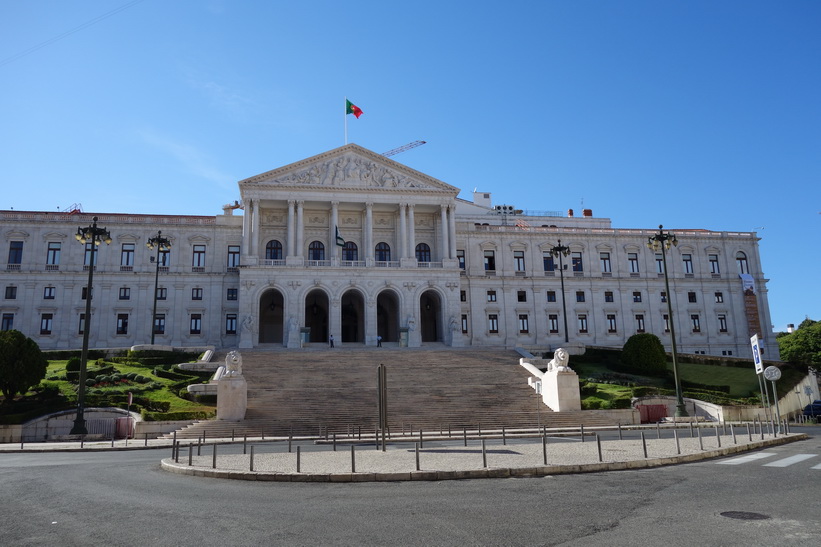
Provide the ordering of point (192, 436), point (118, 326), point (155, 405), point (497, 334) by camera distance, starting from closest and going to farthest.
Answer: point (192, 436) → point (155, 405) → point (118, 326) → point (497, 334)

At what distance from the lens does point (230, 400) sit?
1297 inches

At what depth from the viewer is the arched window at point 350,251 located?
6719 centimetres

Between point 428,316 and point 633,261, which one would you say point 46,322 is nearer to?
point 428,316

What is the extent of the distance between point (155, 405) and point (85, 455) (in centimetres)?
1035

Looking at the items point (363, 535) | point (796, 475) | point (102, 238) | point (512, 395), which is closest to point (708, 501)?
point (796, 475)

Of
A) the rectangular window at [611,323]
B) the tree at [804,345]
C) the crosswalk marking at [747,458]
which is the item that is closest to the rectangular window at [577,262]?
the rectangular window at [611,323]

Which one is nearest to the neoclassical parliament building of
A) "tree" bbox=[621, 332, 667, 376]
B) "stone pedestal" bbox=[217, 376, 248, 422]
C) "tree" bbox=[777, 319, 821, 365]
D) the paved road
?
"tree" bbox=[621, 332, 667, 376]

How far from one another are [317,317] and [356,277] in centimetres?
837

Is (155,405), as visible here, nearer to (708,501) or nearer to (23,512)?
(23,512)

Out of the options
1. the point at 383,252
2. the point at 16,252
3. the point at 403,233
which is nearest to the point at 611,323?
the point at 403,233

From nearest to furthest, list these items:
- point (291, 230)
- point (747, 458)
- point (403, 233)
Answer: point (747, 458), point (291, 230), point (403, 233)

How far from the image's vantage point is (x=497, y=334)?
224 ft

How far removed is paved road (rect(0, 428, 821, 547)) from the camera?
9.20 meters

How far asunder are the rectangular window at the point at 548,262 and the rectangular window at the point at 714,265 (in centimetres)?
1896
